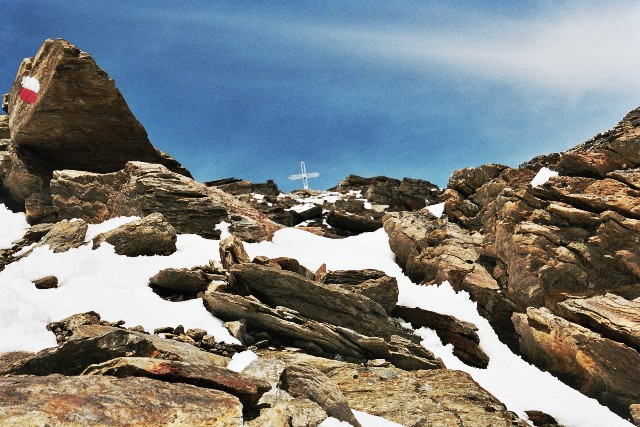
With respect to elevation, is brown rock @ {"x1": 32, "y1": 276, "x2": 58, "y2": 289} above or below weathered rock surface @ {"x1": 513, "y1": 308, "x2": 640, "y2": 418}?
above

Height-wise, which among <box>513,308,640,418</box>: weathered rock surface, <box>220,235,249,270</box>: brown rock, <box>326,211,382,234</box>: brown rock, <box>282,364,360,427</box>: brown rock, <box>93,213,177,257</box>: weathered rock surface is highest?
<box>326,211,382,234</box>: brown rock

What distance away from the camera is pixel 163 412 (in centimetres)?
732

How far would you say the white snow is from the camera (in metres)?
26.5

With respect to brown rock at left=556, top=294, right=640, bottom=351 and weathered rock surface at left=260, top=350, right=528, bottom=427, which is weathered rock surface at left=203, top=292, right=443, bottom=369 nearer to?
weathered rock surface at left=260, top=350, right=528, bottom=427

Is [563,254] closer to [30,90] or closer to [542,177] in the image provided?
[542,177]

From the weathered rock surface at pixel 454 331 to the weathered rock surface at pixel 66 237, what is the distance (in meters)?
16.6

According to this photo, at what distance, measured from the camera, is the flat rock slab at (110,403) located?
6.45m

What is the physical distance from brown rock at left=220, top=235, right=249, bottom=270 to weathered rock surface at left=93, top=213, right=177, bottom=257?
2.92m

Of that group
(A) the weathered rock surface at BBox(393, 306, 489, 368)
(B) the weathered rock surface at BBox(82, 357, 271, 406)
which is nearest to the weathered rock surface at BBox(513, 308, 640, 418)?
(A) the weathered rock surface at BBox(393, 306, 489, 368)

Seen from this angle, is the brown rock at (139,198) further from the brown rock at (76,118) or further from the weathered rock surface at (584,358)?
the weathered rock surface at (584,358)

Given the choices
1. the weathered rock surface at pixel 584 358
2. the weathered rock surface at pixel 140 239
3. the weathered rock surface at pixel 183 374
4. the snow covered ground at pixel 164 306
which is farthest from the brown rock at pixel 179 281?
the weathered rock surface at pixel 584 358

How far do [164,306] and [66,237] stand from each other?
8833 millimetres

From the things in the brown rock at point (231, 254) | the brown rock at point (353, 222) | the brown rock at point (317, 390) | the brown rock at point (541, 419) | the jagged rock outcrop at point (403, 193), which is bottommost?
the brown rock at point (541, 419)

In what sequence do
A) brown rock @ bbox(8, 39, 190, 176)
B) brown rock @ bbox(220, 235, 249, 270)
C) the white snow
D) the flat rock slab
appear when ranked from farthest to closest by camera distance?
brown rock @ bbox(8, 39, 190, 176)
the white snow
brown rock @ bbox(220, 235, 249, 270)
the flat rock slab
